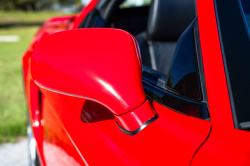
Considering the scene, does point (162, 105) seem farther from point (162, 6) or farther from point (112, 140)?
point (162, 6)

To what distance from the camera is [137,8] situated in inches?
87.0

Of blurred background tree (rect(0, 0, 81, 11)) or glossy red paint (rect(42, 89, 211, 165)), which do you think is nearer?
glossy red paint (rect(42, 89, 211, 165))

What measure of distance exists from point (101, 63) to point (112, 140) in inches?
10.2

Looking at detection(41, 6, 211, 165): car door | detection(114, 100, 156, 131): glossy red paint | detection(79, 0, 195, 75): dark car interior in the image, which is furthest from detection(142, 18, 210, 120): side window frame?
detection(79, 0, 195, 75): dark car interior

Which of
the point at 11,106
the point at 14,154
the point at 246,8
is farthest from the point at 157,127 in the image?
the point at 11,106

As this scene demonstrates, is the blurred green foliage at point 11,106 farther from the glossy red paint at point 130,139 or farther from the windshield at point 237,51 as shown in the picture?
the windshield at point 237,51

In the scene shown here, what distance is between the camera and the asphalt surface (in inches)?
80.0

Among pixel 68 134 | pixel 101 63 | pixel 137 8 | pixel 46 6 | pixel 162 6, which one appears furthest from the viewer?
pixel 46 6

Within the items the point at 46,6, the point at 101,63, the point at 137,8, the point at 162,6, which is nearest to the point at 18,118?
the point at 137,8

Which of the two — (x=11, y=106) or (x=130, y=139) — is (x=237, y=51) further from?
(x=11, y=106)

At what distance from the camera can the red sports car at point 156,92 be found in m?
0.59

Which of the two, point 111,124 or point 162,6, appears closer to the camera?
point 111,124

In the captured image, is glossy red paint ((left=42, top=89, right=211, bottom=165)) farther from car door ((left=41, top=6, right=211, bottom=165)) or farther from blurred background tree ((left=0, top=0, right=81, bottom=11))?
blurred background tree ((left=0, top=0, right=81, bottom=11))

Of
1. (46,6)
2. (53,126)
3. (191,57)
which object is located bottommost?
(46,6)
